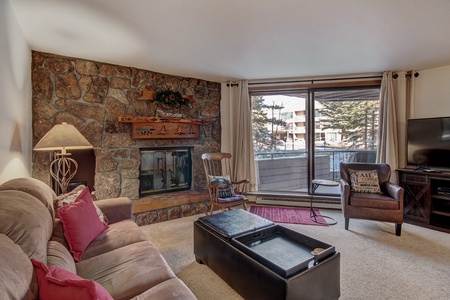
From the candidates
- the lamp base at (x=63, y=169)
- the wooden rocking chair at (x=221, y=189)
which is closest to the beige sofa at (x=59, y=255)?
the lamp base at (x=63, y=169)

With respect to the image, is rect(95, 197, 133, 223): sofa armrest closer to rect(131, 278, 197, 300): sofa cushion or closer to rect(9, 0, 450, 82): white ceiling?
rect(131, 278, 197, 300): sofa cushion

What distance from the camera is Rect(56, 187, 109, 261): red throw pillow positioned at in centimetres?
163

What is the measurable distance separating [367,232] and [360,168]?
0.95 meters

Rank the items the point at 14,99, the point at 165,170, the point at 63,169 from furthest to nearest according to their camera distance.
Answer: the point at 165,170 → the point at 63,169 → the point at 14,99

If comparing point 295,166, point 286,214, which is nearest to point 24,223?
point 286,214

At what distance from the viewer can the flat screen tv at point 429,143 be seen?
3273mm

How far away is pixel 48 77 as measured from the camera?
2.93 m

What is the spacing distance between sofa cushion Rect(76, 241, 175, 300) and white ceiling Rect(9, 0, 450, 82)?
6.34 feet

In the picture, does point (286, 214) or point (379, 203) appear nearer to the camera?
point (379, 203)

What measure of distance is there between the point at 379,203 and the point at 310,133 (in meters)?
1.67

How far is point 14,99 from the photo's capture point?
2.13m

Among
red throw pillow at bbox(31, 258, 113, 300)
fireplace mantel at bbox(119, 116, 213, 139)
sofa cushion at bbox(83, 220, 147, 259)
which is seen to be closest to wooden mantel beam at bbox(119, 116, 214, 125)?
fireplace mantel at bbox(119, 116, 213, 139)

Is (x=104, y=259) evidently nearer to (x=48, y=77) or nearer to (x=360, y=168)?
(x=48, y=77)

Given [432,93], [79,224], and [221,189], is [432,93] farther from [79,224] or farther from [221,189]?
[79,224]
